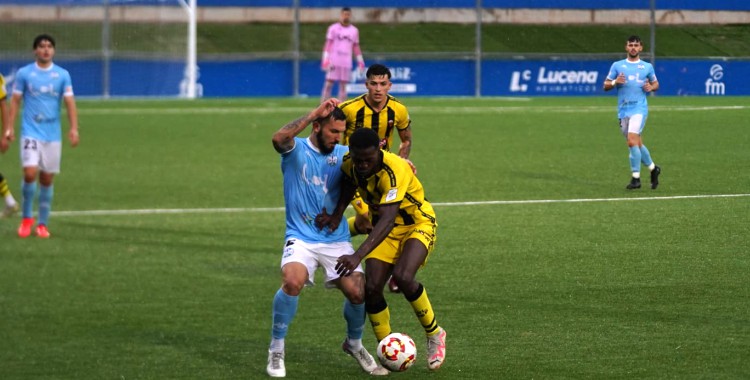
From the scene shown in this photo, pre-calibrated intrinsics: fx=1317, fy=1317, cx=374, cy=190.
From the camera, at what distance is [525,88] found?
3797 centimetres

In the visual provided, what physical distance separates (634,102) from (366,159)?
1099 cm

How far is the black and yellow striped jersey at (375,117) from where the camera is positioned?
41.4 ft

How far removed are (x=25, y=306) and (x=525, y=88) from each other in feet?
89.3

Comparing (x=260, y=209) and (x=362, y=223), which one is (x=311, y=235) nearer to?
(x=362, y=223)

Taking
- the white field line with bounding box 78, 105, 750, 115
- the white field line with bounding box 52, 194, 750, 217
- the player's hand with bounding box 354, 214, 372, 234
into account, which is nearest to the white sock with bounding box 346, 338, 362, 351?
the player's hand with bounding box 354, 214, 372, 234

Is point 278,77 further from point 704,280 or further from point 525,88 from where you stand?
point 704,280

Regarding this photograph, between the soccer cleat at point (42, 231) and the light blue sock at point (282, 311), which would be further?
the soccer cleat at point (42, 231)

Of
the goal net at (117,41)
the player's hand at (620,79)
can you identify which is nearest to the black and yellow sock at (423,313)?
the player's hand at (620,79)

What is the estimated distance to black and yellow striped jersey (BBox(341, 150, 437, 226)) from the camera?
9156 mm

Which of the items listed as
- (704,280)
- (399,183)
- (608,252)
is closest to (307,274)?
(399,183)

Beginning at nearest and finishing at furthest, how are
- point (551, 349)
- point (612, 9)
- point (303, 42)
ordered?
point (551, 349) → point (612, 9) → point (303, 42)

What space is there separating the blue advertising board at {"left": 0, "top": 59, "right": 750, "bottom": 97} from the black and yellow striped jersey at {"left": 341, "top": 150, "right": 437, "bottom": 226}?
27.1m

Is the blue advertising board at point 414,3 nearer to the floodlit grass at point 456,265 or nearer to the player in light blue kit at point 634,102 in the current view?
the floodlit grass at point 456,265

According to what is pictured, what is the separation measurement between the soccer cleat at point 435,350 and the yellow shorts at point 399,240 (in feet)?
1.84
